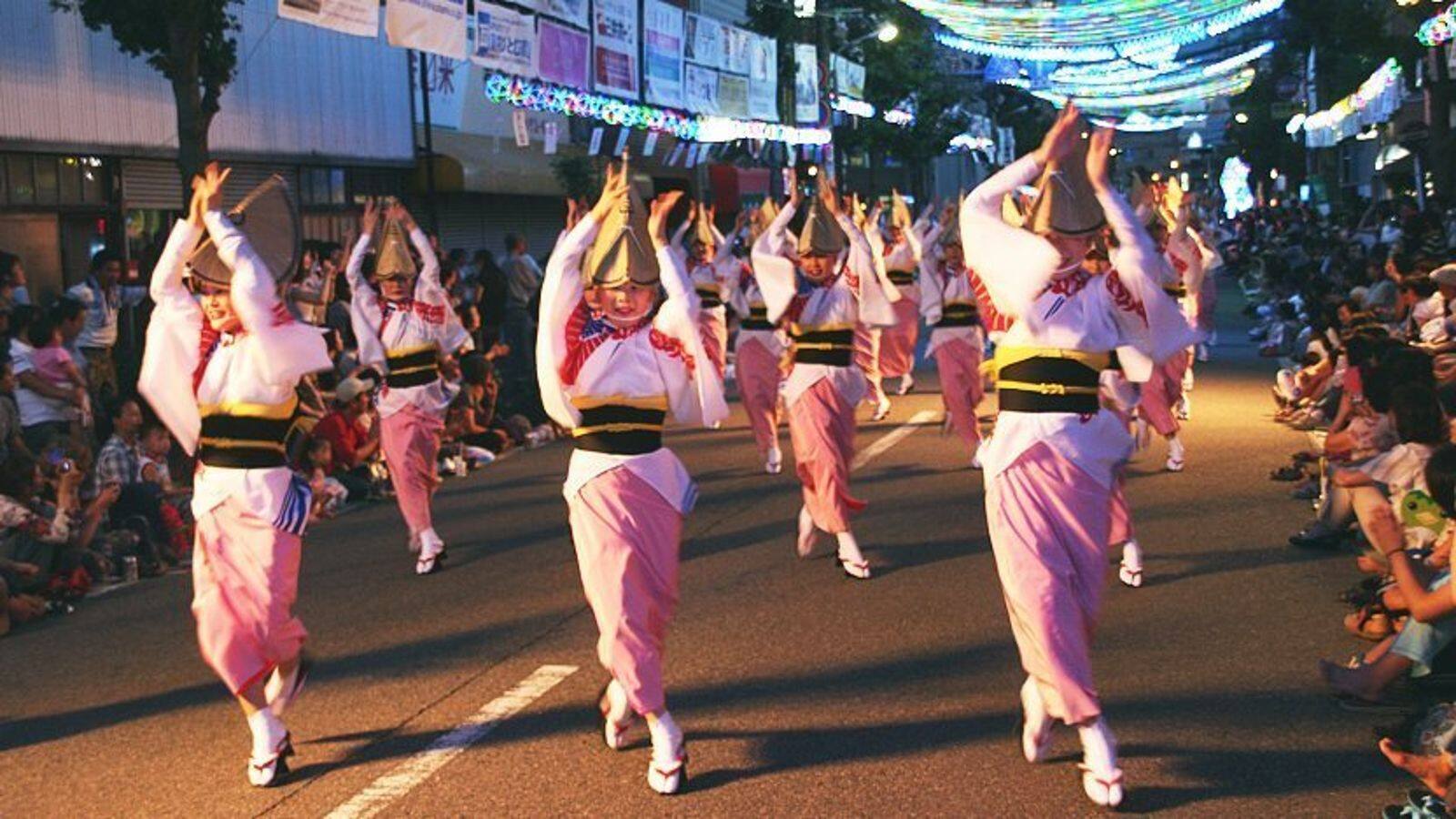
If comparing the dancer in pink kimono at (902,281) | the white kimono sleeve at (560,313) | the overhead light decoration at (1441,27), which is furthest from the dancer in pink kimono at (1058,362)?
the overhead light decoration at (1441,27)

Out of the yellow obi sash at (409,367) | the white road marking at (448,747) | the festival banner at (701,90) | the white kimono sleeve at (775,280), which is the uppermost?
the festival banner at (701,90)

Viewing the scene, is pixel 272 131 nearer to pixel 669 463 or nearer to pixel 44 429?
pixel 44 429

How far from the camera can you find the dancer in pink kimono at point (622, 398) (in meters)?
6.30

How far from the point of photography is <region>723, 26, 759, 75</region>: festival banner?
33.9m

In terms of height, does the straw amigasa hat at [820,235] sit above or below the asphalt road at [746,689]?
above

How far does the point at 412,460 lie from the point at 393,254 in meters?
1.25

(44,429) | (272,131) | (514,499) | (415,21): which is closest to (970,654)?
(514,499)

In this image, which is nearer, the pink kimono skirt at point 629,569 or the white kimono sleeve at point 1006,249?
the white kimono sleeve at point 1006,249

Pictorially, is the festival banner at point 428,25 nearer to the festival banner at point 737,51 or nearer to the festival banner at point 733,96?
the festival banner at point 733,96

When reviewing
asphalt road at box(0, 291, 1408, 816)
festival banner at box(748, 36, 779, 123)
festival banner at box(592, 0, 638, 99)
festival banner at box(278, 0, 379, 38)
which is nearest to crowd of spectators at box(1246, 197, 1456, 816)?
asphalt road at box(0, 291, 1408, 816)

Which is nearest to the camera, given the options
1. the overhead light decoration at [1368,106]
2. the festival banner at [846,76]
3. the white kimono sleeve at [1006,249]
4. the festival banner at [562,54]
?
the white kimono sleeve at [1006,249]

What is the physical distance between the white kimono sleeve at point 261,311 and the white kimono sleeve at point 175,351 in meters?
0.17

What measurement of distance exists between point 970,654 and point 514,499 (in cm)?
613

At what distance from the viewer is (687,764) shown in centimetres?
622
